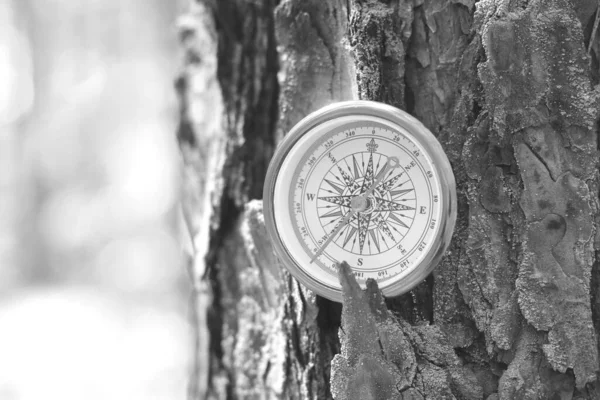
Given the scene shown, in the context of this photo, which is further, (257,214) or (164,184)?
(164,184)

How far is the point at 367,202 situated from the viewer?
823 millimetres

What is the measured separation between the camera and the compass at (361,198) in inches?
31.1

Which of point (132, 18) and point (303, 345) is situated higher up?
point (132, 18)

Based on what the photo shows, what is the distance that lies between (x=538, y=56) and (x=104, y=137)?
12.6 feet

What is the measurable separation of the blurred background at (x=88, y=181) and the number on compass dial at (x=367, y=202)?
3.20 m

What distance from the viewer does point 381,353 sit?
795 mm

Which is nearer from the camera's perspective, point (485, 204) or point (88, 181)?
point (485, 204)

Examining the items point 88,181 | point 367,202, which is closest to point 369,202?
point 367,202

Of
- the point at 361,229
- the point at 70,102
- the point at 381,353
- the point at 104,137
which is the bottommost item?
the point at 381,353

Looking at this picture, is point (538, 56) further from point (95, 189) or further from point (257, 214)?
point (95, 189)

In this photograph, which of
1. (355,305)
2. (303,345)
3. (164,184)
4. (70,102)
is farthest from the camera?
(70,102)

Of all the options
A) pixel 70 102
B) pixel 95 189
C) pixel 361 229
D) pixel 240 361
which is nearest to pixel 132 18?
pixel 70 102

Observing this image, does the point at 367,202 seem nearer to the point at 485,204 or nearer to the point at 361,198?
the point at 361,198

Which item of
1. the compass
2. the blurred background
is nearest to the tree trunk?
the compass
